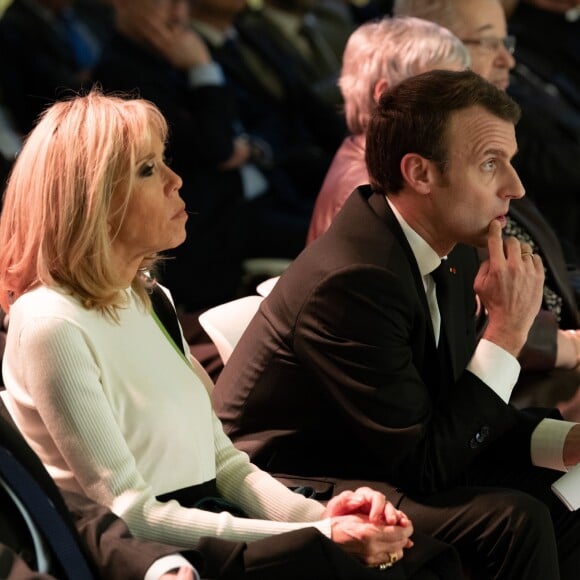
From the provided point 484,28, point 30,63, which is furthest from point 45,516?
point 30,63

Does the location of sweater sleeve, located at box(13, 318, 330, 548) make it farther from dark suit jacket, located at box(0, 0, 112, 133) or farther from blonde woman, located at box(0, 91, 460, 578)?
dark suit jacket, located at box(0, 0, 112, 133)

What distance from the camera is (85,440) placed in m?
2.25

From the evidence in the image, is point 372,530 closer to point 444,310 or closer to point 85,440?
point 85,440

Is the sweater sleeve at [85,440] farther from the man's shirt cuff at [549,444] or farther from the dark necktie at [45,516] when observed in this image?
the man's shirt cuff at [549,444]

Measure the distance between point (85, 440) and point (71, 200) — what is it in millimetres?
407

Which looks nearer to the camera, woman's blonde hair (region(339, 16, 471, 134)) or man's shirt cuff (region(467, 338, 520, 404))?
man's shirt cuff (region(467, 338, 520, 404))

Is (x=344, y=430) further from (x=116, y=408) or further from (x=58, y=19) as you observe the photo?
(x=58, y=19)

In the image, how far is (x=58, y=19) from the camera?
204 inches

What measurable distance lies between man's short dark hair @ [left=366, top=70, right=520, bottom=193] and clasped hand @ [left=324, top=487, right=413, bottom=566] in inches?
29.7

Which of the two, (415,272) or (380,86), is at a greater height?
(380,86)

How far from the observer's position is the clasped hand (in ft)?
7.57

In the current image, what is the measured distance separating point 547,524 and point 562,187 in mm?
2700

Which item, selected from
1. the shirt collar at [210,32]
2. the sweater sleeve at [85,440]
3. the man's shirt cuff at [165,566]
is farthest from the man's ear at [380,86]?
the shirt collar at [210,32]

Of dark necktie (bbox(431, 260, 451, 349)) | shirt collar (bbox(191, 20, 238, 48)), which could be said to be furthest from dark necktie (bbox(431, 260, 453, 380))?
shirt collar (bbox(191, 20, 238, 48))
